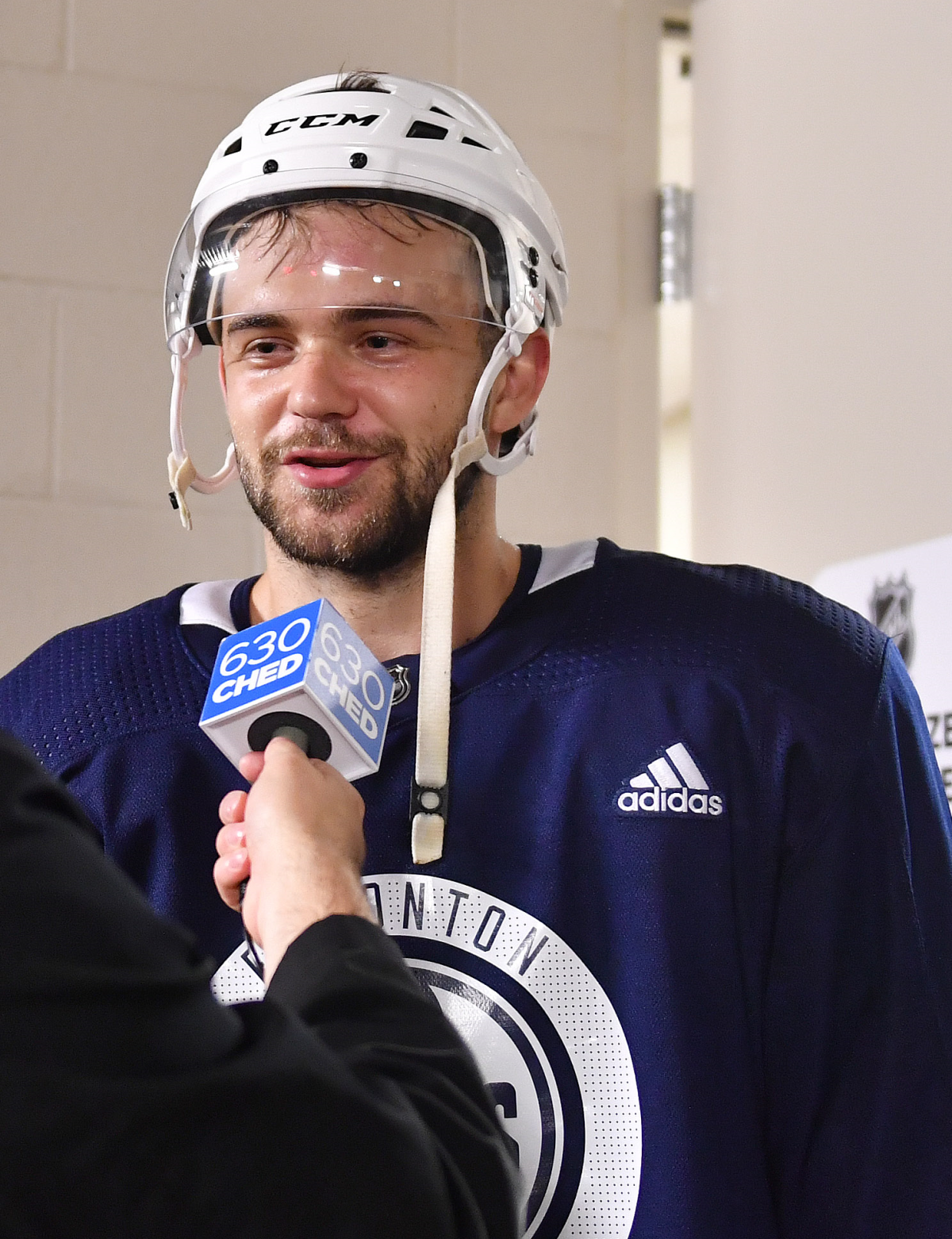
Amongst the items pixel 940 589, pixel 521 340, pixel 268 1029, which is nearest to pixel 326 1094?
pixel 268 1029

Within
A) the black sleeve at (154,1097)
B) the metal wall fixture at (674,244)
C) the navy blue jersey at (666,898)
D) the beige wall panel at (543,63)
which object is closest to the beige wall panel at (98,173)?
the beige wall panel at (543,63)

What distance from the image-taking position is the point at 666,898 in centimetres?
137

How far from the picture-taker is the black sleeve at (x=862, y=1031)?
53.1 inches

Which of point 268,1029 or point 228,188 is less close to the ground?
point 228,188

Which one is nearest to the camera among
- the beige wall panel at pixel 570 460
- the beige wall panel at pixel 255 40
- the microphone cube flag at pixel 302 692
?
the microphone cube flag at pixel 302 692

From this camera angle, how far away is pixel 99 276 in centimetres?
242

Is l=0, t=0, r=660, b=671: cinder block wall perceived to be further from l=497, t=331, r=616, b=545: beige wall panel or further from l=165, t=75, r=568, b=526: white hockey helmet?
l=165, t=75, r=568, b=526: white hockey helmet

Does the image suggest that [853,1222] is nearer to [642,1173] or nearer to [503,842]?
[642,1173]

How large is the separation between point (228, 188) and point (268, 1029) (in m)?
1.00

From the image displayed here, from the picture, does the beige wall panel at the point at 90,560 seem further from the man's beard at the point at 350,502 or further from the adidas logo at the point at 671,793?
the adidas logo at the point at 671,793

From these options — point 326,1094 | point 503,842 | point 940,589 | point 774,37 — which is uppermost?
point 774,37

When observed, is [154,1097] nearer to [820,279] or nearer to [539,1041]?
[539,1041]

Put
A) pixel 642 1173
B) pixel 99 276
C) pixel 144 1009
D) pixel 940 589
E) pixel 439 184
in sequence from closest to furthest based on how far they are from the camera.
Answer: pixel 144 1009
pixel 642 1173
pixel 439 184
pixel 940 589
pixel 99 276

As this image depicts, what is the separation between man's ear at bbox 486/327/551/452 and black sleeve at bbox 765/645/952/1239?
499mm
